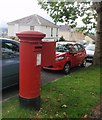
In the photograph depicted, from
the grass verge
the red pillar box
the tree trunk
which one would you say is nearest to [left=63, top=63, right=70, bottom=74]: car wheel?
the tree trunk

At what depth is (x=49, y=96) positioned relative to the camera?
6.21 m

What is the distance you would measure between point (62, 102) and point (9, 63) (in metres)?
1.96

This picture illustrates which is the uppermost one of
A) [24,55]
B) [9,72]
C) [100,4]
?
[100,4]

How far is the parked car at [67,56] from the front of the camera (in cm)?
1095

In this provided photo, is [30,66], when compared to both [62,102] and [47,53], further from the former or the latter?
[62,102]

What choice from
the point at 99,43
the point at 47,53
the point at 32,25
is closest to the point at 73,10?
the point at 99,43

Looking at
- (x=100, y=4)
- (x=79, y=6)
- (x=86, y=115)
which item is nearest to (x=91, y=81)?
(x=86, y=115)

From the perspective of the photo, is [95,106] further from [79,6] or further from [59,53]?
[79,6]

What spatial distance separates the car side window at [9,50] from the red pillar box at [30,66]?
1799 millimetres

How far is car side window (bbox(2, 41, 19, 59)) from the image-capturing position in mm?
6738

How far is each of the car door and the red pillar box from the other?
155 centimetres

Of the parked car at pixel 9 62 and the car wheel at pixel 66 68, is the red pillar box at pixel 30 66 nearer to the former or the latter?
the parked car at pixel 9 62

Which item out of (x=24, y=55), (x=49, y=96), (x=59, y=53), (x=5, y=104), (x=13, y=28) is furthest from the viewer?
(x=13, y=28)

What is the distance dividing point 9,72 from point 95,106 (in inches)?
102
